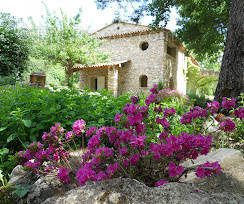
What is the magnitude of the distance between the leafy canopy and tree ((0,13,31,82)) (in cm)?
754

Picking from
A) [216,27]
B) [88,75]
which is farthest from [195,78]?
[88,75]

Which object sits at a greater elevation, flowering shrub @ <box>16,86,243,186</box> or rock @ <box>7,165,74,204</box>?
flowering shrub @ <box>16,86,243,186</box>

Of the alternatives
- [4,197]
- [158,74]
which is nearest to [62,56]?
[158,74]

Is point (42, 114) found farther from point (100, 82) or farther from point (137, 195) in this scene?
point (100, 82)

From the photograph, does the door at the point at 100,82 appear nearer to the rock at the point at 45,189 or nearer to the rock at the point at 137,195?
the rock at the point at 45,189

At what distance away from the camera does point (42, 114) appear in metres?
2.48

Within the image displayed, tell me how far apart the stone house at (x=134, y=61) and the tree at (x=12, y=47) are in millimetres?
4546

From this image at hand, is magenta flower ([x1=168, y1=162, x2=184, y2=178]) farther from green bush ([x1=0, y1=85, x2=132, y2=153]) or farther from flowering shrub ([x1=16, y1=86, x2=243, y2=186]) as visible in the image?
green bush ([x1=0, y1=85, x2=132, y2=153])

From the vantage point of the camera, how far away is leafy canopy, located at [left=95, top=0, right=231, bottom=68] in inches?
271

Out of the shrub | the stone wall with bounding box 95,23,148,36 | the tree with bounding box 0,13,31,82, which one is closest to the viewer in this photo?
the shrub

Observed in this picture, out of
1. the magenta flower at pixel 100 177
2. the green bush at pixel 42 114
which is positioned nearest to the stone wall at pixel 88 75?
the green bush at pixel 42 114

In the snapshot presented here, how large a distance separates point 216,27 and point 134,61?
22.4ft

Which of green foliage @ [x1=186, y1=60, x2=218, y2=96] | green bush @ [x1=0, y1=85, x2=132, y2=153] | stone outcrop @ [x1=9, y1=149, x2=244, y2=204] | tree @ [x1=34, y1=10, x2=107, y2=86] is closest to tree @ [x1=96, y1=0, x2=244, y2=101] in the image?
green bush @ [x1=0, y1=85, x2=132, y2=153]

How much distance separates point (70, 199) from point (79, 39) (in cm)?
1446
